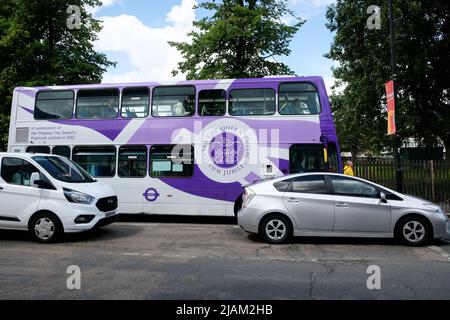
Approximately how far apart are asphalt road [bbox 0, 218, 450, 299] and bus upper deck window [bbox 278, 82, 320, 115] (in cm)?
371

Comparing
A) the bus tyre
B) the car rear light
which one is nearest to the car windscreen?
the bus tyre

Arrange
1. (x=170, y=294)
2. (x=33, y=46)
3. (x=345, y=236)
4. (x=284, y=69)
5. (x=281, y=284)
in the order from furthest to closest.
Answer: (x=284, y=69) < (x=33, y=46) < (x=345, y=236) < (x=281, y=284) < (x=170, y=294)

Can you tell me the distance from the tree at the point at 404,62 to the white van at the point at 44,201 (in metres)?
15.4

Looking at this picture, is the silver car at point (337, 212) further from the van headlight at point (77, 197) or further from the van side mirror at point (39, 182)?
the van side mirror at point (39, 182)

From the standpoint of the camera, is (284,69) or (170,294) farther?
(284,69)

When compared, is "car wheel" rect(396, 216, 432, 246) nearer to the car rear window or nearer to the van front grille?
the car rear window

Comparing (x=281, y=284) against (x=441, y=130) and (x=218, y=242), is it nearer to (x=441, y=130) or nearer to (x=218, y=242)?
(x=218, y=242)

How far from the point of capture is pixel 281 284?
19.2ft

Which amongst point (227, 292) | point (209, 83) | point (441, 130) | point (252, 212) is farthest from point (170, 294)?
point (441, 130)

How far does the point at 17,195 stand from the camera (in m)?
9.02

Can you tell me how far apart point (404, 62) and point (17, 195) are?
56.7 feet

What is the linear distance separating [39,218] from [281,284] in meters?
5.65

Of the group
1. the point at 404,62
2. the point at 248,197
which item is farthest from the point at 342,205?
the point at 404,62

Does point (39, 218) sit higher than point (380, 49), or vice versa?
point (380, 49)
